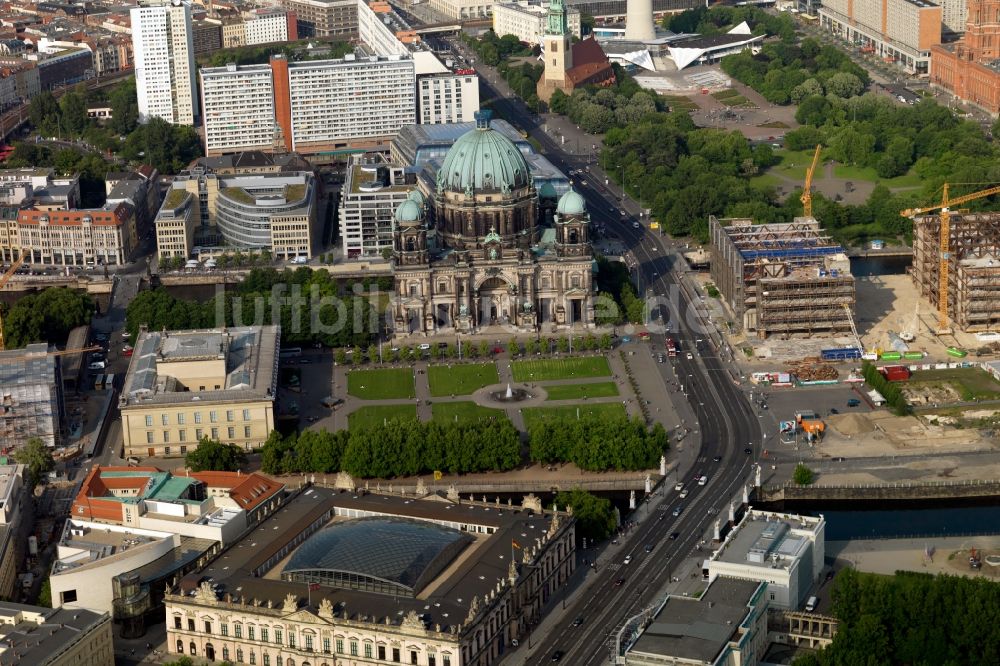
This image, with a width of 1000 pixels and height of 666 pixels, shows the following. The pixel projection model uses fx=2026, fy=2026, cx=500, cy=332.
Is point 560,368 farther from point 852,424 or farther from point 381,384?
point 852,424

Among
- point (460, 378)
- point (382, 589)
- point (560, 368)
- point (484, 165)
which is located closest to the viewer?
point (382, 589)

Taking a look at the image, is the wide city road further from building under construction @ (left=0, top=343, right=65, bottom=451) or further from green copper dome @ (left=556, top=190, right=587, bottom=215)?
building under construction @ (left=0, top=343, right=65, bottom=451)

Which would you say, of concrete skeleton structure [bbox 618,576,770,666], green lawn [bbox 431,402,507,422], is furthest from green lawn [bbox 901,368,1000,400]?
concrete skeleton structure [bbox 618,576,770,666]

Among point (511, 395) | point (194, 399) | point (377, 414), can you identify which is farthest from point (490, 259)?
point (194, 399)

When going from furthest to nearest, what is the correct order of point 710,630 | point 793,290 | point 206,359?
point 793,290 < point 206,359 < point 710,630

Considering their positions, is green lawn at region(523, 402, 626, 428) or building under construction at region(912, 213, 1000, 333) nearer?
green lawn at region(523, 402, 626, 428)

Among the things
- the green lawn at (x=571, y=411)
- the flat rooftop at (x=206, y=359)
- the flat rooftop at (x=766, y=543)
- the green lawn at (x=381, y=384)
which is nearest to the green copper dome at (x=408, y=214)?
the green lawn at (x=381, y=384)
